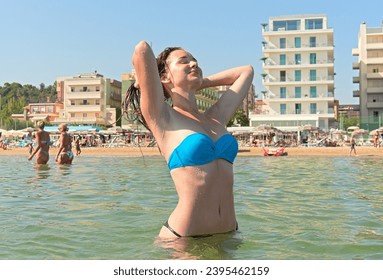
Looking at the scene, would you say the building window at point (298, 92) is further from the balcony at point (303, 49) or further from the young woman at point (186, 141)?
the young woman at point (186, 141)

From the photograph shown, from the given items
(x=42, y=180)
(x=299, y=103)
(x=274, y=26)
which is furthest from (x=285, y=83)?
(x=42, y=180)

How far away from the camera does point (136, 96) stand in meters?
3.73

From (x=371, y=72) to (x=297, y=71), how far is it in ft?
35.2

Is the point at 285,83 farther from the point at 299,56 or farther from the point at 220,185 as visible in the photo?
the point at 220,185

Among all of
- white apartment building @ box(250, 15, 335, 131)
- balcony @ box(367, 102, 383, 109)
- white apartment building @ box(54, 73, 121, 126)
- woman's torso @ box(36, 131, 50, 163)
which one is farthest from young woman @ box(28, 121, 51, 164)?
white apartment building @ box(54, 73, 121, 126)

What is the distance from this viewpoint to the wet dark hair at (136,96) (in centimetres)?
367

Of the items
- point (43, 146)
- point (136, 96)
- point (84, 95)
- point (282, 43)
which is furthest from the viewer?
point (84, 95)

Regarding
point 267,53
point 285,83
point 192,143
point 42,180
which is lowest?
point 42,180

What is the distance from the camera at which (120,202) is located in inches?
260

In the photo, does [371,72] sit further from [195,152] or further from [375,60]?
[195,152]

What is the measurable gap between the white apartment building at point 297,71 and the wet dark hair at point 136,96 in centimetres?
5648

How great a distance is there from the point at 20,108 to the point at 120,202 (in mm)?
95339

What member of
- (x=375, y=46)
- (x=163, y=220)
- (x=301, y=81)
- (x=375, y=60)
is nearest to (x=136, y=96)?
(x=163, y=220)

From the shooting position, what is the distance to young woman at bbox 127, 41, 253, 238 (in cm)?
337
